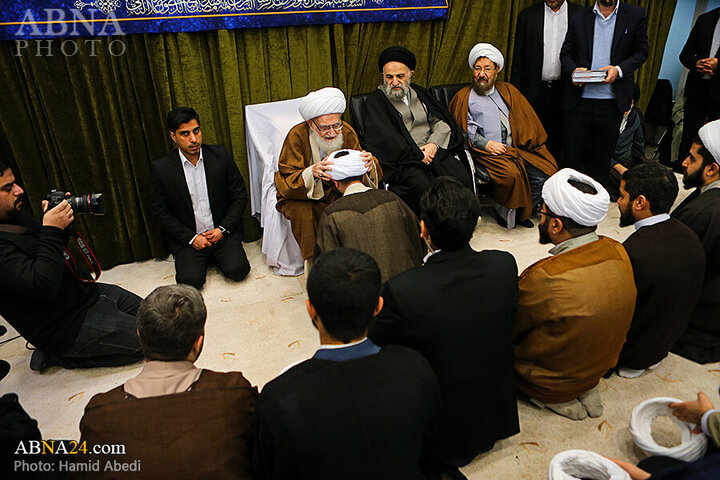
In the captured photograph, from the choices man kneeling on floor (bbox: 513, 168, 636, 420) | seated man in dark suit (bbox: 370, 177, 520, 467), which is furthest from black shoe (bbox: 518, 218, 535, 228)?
seated man in dark suit (bbox: 370, 177, 520, 467)

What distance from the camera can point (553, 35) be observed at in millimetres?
→ 3928

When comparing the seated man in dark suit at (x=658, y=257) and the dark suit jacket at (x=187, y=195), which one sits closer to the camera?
the seated man in dark suit at (x=658, y=257)

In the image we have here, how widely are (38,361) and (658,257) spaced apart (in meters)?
2.89

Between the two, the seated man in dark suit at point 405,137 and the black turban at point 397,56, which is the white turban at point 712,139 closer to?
the seated man in dark suit at point 405,137

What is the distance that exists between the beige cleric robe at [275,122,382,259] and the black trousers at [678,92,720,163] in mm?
3001

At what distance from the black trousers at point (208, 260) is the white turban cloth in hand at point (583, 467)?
6.91 feet

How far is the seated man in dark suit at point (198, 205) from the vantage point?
3057 millimetres

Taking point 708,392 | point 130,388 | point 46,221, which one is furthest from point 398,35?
point 130,388

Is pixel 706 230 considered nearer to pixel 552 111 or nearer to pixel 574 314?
pixel 574 314

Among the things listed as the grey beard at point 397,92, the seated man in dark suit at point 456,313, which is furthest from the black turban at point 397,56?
the seated man in dark suit at point 456,313

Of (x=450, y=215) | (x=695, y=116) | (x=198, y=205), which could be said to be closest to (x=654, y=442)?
(x=450, y=215)

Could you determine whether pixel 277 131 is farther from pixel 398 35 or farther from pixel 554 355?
pixel 554 355

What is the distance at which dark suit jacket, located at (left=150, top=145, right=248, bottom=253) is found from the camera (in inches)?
121

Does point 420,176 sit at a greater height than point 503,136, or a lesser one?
lesser
